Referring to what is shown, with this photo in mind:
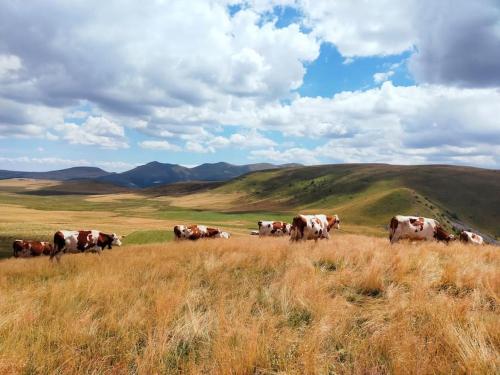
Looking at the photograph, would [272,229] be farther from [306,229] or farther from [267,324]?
[267,324]

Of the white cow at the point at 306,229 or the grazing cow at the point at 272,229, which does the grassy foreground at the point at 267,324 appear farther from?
the grazing cow at the point at 272,229

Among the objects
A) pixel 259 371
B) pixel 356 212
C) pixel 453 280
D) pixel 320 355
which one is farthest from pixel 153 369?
pixel 356 212

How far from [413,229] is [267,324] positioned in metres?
16.7

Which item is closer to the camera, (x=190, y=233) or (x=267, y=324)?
(x=267, y=324)

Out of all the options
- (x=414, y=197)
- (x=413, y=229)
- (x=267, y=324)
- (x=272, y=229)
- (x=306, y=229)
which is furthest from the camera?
(x=414, y=197)

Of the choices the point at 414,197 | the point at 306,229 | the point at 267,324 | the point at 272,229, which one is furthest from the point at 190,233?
the point at 414,197

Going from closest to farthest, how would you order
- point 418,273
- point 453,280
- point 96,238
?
1. point 453,280
2. point 418,273
3. point 96,238

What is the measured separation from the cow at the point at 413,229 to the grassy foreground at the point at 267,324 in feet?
36.3

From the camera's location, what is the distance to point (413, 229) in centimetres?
1942

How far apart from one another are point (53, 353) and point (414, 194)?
129m

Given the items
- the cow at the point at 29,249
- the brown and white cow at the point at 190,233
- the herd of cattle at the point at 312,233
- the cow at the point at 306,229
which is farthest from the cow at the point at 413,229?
the cow at the point at 29,249

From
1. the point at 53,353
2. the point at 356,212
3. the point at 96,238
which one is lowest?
the point at 356,212

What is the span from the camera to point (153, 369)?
14.1ft

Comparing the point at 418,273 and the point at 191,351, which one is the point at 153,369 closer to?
the point at 191,351
